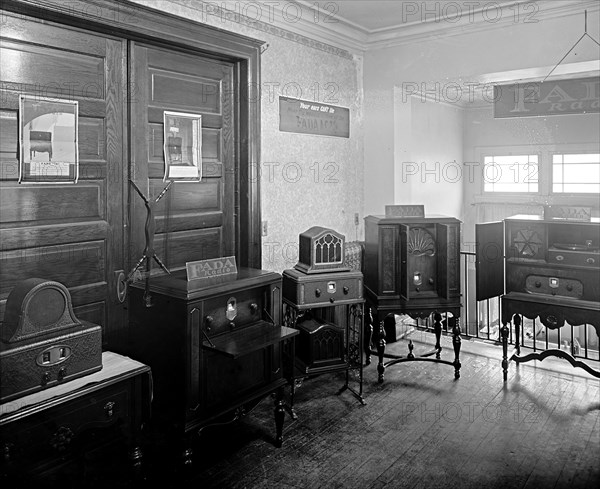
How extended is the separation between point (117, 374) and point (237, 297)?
2.49 feet

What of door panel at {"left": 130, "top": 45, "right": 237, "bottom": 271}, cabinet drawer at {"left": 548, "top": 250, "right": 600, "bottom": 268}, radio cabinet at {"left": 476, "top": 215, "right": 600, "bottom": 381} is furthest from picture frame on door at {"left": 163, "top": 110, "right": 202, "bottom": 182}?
cabinet drawer at {"left": 548, "top": 250, "right": 600, "bottom": 268}

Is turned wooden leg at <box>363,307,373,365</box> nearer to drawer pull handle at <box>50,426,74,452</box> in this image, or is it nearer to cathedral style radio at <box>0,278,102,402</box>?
cathedral style radio at <box>0,278,102,402</box>

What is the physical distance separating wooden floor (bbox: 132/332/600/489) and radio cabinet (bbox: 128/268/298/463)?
0.71 ft

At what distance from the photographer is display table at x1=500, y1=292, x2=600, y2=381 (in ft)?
11.7

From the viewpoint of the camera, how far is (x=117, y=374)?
2211mm

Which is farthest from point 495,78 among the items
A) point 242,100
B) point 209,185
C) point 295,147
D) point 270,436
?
point 270,436

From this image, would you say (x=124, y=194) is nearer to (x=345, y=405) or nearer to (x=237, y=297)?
(x=237, y=297)

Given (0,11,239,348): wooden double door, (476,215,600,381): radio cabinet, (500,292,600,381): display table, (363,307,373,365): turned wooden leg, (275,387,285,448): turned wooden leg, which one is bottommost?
(275,387,285,448): turned wooden leg

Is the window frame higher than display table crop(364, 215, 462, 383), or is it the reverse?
the window frame

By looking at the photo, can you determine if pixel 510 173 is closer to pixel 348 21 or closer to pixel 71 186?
pixel 348 21

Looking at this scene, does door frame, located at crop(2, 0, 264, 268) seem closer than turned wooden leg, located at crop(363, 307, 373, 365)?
Yes

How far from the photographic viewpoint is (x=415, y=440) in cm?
299

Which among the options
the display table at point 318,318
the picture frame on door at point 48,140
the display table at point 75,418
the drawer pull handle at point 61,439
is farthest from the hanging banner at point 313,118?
the drawer pull handle at point 61,439

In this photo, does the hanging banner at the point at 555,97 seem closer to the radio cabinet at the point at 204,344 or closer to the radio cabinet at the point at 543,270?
the radio cabinet at the point at 543,270
